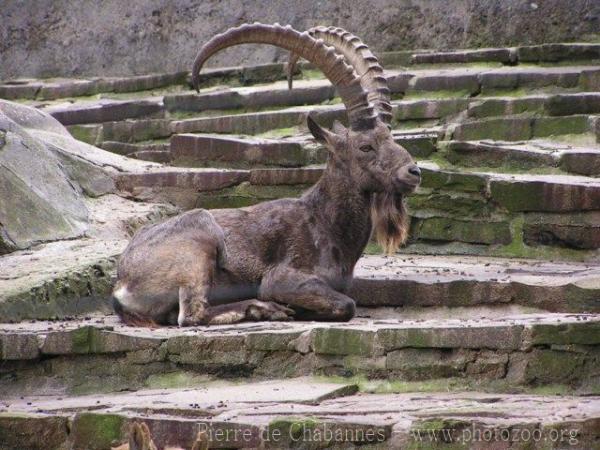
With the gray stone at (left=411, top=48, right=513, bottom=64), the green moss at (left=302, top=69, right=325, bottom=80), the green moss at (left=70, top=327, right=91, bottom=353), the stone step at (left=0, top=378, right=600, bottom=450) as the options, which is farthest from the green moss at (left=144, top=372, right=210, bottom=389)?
the green moss at (left=302, top=69, right=325, bottom=80)

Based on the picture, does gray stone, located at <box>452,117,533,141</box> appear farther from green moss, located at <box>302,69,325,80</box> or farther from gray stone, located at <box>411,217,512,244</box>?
green moss, located at <box>302,69,325,80</box>

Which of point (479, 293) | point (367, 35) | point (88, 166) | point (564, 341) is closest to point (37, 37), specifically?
point (367, 35)

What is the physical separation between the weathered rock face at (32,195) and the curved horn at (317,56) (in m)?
1.56

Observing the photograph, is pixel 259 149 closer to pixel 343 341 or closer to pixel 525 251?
pixel 525 251

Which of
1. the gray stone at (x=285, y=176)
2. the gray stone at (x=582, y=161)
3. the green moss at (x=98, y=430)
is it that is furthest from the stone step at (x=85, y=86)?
the green moss at (x=98, y=430)

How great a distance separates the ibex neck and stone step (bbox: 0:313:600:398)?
0.72 meters

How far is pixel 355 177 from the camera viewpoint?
320 inches

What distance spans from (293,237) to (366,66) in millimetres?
1278

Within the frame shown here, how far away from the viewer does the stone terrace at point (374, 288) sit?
591 cm

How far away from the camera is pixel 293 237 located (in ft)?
26.2

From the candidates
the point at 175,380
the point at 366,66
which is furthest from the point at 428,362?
the point at 366,66

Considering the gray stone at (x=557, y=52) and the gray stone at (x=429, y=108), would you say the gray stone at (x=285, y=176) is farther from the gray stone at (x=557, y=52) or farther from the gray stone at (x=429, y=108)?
the gray stone at (x=557, y=52)

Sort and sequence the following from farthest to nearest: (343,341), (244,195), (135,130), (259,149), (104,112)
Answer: (104,112) → (135,130) → (259,149) → (244,195) → (343,341)

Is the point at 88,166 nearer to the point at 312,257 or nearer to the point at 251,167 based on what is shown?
the point at 251,167
